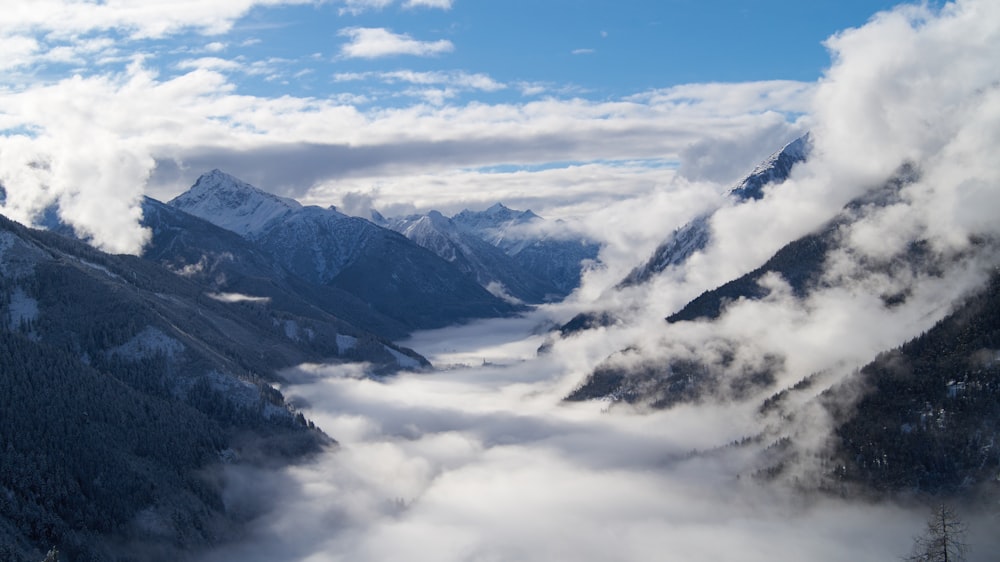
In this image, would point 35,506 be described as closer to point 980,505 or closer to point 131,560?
point 131,560

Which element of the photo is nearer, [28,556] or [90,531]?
[28,556]

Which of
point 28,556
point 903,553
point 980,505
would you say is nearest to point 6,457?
point 28,556

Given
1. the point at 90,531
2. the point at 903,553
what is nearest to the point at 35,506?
the point at 90,531

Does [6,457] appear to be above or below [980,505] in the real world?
above

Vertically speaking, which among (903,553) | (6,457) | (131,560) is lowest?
(903,553)

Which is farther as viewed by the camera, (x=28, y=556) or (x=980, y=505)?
(x=980, y=505)

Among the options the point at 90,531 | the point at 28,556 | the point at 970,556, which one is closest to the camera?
the point at 28,556

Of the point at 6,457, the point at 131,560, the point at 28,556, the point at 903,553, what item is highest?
the point at 6,457

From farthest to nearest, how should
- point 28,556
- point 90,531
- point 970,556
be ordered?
point 90,531
point 970,556
point 28,556

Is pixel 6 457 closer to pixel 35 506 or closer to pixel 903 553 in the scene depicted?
pixel 35 506
